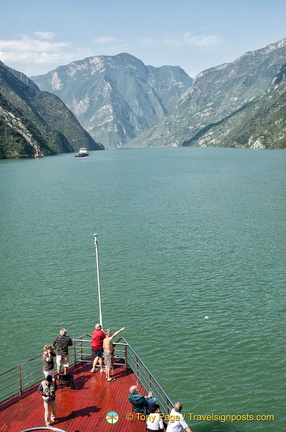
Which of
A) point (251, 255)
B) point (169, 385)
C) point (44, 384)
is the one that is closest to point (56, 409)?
point (44, 384)

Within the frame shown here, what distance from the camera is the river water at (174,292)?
26.0m

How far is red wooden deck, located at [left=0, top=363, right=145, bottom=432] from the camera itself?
18.0m

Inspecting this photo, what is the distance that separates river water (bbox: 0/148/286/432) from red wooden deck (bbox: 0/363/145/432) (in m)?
5.16

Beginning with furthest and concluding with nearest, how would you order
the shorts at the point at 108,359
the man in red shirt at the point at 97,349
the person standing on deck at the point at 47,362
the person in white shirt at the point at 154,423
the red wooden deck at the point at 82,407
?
the man in red shirt at the point at 97,349 → the shorts at the point at 108,359 → the person standing on deck at the point at 47,362 → the red wooden deck at the point at 82,407 → the person in white shirt at the point at 154,423

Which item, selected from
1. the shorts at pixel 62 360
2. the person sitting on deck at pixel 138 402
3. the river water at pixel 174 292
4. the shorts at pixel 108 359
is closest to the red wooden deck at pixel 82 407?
the person sitting on deck at pixel 138 402

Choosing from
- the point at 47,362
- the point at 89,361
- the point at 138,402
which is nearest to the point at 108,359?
the point at 89,361

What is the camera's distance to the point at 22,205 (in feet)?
316

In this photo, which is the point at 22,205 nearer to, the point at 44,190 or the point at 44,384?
the point at 44,190

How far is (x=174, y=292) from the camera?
40906mm

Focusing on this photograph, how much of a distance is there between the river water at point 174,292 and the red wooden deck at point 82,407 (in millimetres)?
5160

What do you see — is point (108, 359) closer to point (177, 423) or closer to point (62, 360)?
point (62, 360)

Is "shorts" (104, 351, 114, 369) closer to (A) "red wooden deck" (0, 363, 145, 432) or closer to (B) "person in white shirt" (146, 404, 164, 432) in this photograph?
(A) "red wooden deck" (0, 363, 145, 432)

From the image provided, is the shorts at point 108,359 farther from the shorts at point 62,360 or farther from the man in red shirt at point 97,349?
the shorts at point 62,360

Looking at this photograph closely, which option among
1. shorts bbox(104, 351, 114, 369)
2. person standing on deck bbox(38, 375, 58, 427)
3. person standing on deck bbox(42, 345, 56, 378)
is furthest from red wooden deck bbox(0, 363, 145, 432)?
person standing on deck bbox(42, 345, 56, 378)
